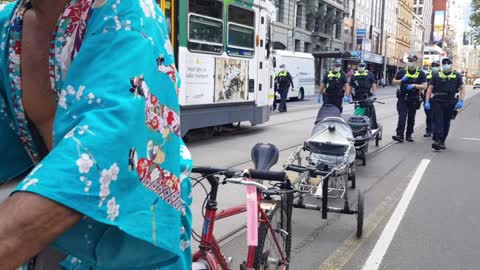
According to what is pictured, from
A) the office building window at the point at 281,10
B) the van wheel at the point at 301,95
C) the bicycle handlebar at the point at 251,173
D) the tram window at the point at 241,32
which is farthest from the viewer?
the office building window at the point at 281,10

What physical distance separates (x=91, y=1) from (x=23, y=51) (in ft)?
0.79

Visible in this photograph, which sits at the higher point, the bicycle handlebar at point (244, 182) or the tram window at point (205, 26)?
the tram window at point (205, 26)

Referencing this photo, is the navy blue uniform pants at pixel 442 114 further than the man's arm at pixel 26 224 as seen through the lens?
Yes

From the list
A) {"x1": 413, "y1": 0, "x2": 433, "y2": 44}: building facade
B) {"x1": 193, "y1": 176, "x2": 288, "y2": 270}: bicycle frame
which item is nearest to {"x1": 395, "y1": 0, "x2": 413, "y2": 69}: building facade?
{"x1": 413, "y1": 0, "x2": 433, "y2": 44}: building facade

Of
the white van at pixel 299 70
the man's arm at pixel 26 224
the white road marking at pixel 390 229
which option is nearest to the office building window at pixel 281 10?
the white van at pixel 299 70

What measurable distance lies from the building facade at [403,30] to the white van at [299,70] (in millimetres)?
59002

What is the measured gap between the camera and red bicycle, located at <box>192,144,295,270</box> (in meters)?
2.16

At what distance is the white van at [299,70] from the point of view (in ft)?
83.7

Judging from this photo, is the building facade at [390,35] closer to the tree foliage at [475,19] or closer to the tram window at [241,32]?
the tree foliage at [475,19]

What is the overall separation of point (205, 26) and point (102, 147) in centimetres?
926

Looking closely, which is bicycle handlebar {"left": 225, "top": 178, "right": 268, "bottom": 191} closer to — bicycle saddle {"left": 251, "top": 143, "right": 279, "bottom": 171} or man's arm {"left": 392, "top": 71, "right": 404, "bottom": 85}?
bicycle saddle {"left": 251, "top": 143, "right": 279, "bottom": 171}

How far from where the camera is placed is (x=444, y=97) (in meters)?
11.2

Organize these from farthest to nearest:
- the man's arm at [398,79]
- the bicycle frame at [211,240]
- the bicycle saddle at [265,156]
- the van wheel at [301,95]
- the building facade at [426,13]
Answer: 1. the building facade at [426,13]
2. the van wheel at [301,95]
3. the man's arm at [398,79]
4. the bicycle saddle at [265,156]
5. the bicycle frame at [211,240]

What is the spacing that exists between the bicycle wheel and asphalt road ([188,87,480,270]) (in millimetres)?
663
